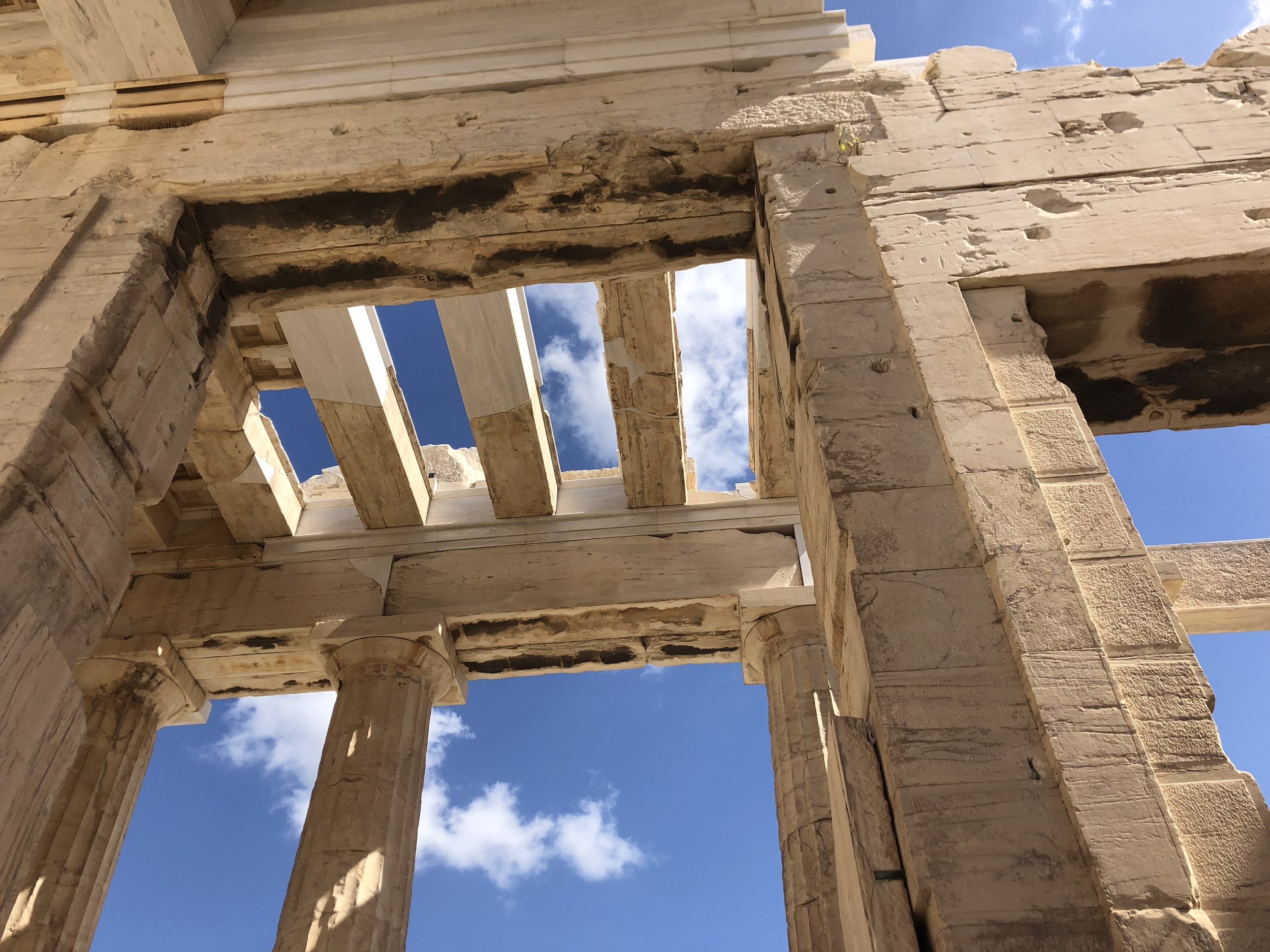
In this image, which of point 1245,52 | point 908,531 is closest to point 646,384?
point 1245,52

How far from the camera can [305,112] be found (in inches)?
193

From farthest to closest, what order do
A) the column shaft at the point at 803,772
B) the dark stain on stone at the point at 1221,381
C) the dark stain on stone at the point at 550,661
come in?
the dark stain on stone at the point at 550,661, the column shaft at the point at 803,772, the dark stain on stone at the point at 1221,381

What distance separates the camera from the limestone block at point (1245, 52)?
14.9 ft

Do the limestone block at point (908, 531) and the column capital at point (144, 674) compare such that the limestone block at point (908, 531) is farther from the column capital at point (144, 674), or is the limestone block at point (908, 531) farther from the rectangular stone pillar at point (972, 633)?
the column capital at point (144, 674)

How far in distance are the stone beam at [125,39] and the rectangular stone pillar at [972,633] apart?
11.8ft

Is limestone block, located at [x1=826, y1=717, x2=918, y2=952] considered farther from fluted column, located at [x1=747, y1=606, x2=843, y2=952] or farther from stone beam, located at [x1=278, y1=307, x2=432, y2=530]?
stone beam, located at [x1=278, y1=307, x2=432, y2=530]

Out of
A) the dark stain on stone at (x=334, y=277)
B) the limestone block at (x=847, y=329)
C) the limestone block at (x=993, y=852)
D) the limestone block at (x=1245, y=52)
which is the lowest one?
the limestone block at (x=993, y=852)

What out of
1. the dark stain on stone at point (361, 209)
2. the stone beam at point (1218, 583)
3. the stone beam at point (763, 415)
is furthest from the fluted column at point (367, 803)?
the stone beam at point (1218, 583)

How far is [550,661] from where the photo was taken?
8.27 metres

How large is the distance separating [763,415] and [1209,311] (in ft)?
13.9

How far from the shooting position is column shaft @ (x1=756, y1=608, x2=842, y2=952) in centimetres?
558

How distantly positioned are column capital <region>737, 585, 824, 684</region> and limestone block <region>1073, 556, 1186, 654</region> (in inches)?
181

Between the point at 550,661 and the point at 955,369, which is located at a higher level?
the point at 550,661

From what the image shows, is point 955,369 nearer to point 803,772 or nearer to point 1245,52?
point 1245,52
